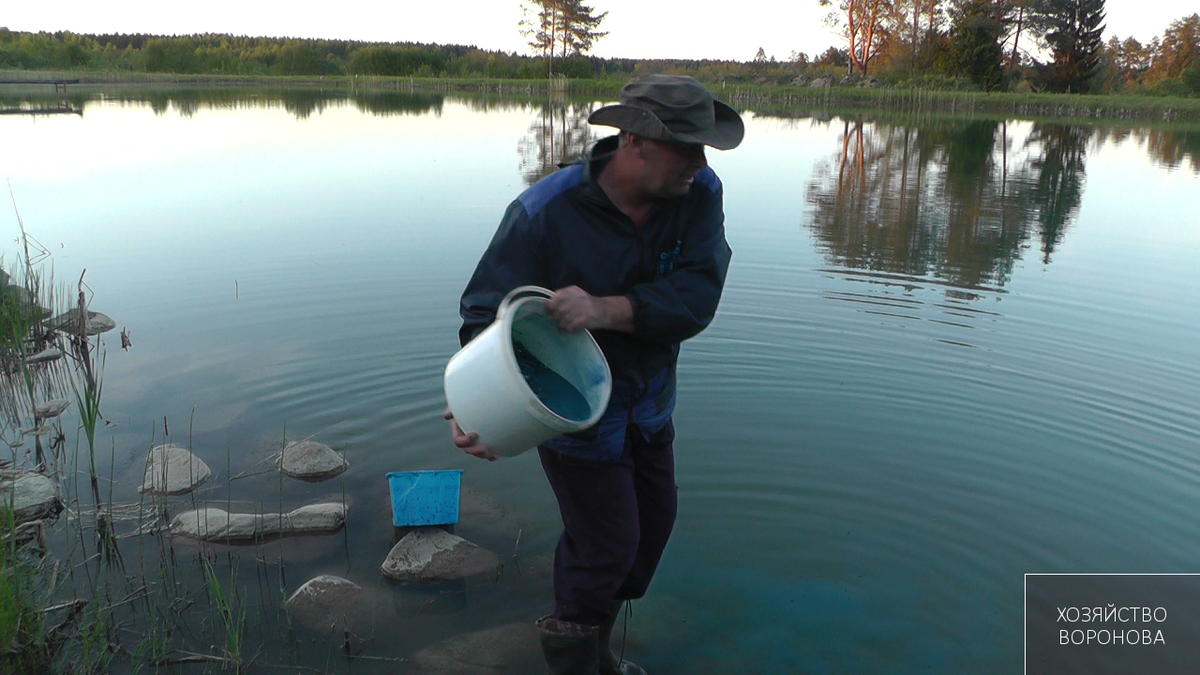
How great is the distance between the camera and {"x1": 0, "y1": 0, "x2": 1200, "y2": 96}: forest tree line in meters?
39.0

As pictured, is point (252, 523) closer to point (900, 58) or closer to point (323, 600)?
point (323, 600)

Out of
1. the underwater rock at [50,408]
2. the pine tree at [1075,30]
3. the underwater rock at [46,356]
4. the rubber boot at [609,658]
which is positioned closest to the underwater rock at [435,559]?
the rubber boot at [609,658]

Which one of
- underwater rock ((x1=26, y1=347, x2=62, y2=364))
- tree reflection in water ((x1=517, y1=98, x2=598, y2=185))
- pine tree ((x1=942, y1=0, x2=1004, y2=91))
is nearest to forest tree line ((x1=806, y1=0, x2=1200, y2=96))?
pine tree ((x1=942, y1=0, x2=1004, y2=91))

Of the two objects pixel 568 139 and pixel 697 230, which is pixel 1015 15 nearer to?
pixel 568 139

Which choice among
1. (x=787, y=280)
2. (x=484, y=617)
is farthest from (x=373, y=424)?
(x=787, y=280)

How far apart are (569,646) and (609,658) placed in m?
0.28

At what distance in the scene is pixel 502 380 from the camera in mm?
1984

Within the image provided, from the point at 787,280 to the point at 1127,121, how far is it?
2772 cm

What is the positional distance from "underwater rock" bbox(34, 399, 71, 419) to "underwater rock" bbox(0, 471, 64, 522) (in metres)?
0.97

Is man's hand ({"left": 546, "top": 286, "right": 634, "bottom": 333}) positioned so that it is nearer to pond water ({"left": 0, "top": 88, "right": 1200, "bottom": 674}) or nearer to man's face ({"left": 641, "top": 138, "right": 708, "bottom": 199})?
man's face ({"left": 641, "top": 138, "right": 708, "bottom": 199})

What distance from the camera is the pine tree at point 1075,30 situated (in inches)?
1548

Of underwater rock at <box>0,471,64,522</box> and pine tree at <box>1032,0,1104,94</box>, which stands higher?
pine tree at <box>1032,0,1104,94</box>

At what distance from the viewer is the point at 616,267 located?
2252 mm

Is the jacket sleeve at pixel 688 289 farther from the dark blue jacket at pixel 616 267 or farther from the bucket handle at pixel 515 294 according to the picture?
the bucket handle at pixel 515 294
